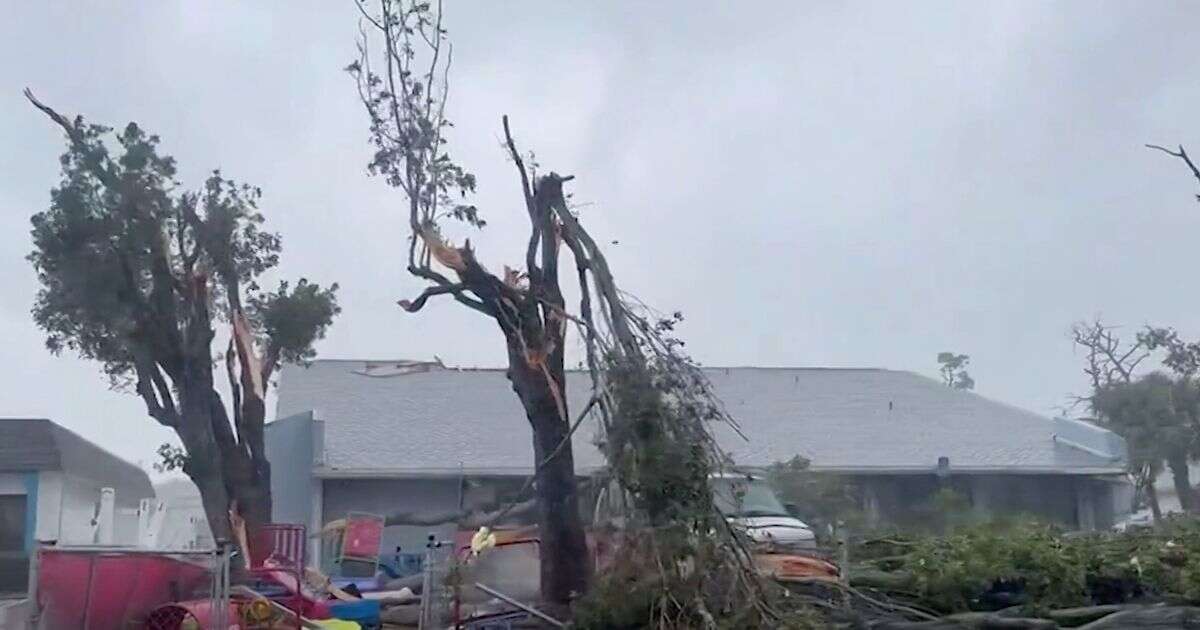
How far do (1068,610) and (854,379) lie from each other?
774 inches

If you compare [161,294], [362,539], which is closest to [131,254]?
[161,294]

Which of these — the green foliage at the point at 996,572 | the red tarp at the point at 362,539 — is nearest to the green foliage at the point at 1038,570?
the green foliage at the point at 996,572

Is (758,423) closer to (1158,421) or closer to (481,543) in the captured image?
(1158,421)

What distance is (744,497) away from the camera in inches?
594

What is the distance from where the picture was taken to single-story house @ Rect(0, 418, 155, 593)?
85.5ft

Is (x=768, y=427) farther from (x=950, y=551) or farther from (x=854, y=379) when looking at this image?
(x=950, y=551)

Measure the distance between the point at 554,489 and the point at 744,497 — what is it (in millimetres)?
1966

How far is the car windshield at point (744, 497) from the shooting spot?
13.2 metres

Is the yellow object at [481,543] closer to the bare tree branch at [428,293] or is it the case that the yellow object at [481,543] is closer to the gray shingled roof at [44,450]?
the bare tree branch at [428,293]

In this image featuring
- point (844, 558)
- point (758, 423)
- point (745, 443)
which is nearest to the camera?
point (844, 558)

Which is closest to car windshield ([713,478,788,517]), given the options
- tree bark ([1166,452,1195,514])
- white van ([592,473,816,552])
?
white van ([592,473,816,552])

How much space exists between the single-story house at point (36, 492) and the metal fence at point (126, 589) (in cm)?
1389

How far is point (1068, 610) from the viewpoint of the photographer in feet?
44.3

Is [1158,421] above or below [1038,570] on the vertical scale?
above
